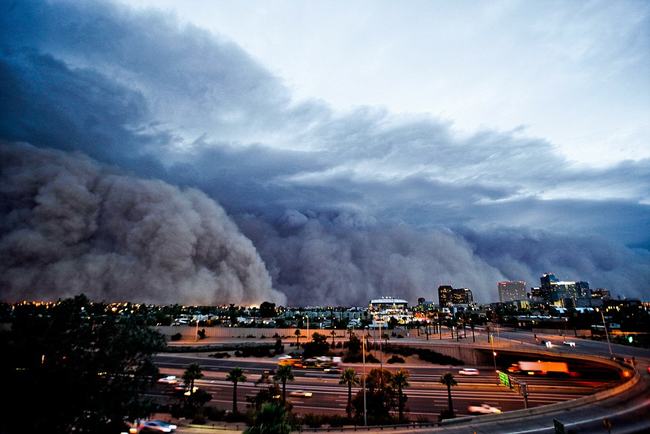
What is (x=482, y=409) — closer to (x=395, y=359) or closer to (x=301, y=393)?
(x=301, y=393)

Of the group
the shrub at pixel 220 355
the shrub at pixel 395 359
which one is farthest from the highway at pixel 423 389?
the shrub at pixel 220 355

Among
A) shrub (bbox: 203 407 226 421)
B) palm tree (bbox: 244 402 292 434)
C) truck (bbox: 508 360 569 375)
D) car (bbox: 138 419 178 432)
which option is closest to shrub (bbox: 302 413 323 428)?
shrub (bbox: 203 407 226 421)

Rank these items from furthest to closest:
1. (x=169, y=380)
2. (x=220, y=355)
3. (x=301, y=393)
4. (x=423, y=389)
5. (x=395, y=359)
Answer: (x=220, y=355) < (x=395, y=359) < (x=169, y=380) < (x=423, y=389) < (x=301, y=393)

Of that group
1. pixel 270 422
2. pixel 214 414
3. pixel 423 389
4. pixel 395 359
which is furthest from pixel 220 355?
pixel 270 422

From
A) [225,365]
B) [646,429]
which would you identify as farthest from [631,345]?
[225,365]

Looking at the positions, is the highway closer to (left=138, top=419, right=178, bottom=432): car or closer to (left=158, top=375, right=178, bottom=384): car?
(left=158, top=375, right=178, bottom=384): car

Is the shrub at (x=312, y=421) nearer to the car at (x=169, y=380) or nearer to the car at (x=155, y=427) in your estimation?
the car at (x=155, y=427)

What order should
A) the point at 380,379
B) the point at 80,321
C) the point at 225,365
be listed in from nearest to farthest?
the point at 80,321
the point at 380,379
the point at 225,365

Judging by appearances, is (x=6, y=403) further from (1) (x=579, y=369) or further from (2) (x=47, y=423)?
(1) (x=579, y=369)
